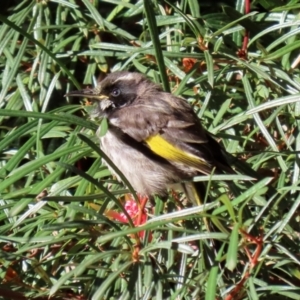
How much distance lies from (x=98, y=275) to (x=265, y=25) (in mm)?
1170

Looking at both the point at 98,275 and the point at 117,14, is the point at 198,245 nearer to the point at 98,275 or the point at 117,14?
the point at 98,275

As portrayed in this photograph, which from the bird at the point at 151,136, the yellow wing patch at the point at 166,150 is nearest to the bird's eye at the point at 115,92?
the bird at the point at 151,136

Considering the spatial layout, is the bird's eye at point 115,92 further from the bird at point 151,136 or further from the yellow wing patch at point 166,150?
the yellow wing patch at point 166,150

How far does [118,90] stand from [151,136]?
35 cm

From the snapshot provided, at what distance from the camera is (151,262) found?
2549mm

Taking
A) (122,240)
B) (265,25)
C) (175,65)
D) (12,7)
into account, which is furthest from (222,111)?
(12,7)

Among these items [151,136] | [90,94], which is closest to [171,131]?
[151,136]

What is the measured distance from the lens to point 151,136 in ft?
10.8

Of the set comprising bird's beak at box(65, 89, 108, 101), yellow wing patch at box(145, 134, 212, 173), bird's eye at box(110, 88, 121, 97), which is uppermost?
bird's beak at box(65, 89, 108, 101)

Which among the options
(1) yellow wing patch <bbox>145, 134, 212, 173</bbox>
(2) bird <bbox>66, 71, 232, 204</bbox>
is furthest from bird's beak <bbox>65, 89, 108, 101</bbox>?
(1) yellow wing patch <bbox>145, 134, 212, 173</bbox>

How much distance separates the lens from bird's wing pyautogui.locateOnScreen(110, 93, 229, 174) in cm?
312

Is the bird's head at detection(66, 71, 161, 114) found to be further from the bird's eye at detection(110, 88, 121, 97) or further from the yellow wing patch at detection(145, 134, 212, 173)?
the yellow wing patch at detection(145, 134, 212, 173)

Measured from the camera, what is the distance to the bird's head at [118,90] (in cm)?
343

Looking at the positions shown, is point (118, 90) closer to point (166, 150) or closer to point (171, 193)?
point (166, 150)
